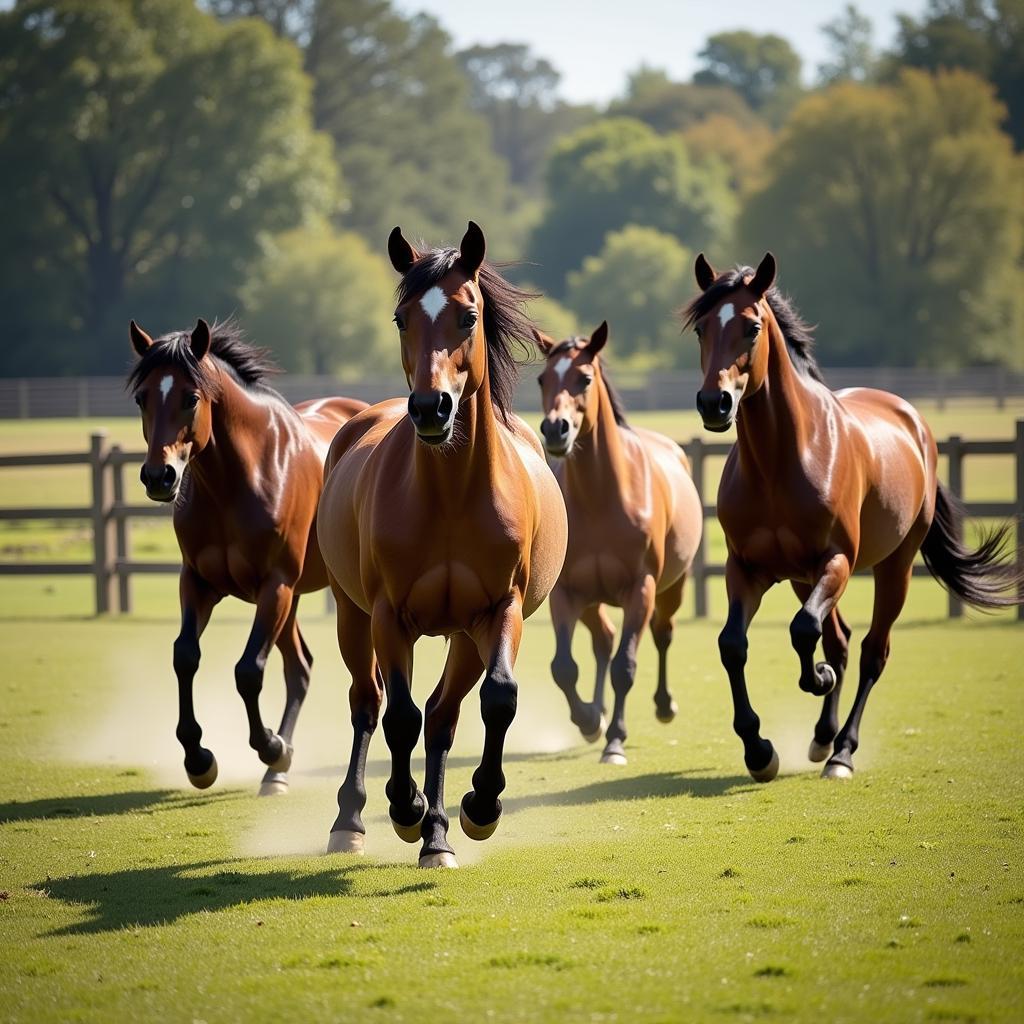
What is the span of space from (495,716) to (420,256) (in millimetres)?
1914

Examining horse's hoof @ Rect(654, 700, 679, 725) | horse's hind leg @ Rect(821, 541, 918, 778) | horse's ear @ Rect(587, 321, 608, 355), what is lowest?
horse's hoof @ Rect(654, 700, 679, 725)

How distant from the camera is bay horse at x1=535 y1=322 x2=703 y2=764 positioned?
868 centimetres

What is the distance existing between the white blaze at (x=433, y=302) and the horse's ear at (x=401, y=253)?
30 cm

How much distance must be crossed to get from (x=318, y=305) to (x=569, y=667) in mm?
46411

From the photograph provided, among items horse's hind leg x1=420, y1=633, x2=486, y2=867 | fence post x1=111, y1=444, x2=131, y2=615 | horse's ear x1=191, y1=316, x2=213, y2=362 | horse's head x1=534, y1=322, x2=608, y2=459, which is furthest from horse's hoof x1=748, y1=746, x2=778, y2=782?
fence post x1=111, y1=444, x2=131, y2=615

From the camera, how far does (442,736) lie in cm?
595

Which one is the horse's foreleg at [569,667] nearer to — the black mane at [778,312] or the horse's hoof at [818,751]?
the horse's hoof at [818,751]

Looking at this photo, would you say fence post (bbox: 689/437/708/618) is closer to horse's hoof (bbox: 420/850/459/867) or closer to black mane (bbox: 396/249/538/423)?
black mane (bbox: 396/249/538/423)

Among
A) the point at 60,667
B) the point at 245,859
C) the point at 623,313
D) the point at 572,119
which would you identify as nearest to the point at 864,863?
the point at 245,859

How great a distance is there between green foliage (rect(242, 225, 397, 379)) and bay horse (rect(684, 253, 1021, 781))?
46.4 m

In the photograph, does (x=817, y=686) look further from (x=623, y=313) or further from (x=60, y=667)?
(x=623, y=313)

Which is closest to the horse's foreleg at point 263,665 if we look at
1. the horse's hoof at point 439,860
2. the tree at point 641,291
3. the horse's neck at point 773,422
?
the horse's hoof at point 439,860

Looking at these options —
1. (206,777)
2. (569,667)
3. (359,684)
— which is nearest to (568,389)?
(569,667)

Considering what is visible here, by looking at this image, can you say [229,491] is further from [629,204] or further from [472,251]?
[629,204]
